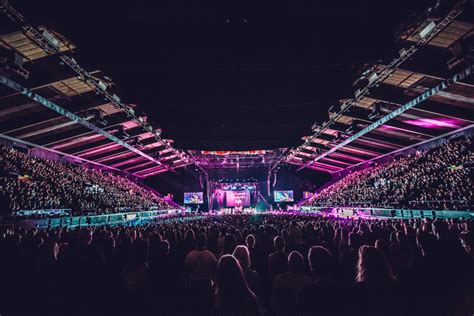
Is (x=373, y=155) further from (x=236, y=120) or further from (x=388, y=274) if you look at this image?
(x=388, y=274)

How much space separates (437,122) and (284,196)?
24135mm

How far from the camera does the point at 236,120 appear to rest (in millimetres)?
10859

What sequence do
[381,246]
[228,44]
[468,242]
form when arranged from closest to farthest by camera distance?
1. [381,246]
2. [468,242]
3. [228,44]

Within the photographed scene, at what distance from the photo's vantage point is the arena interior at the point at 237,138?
3.06m

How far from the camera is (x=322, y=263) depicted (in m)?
3.46

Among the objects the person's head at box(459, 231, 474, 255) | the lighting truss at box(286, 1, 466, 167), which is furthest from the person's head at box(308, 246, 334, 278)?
the lighting truss at box(286, 1, 466, 167)

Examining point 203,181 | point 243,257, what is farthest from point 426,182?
point 203,181

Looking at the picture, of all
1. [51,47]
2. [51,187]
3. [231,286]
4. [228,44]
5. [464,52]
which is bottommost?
[231,286]

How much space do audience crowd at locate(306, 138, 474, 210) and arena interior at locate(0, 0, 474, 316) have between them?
14 centimetres

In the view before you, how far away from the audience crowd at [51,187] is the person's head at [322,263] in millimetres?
12994

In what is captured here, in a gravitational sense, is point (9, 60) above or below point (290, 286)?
above

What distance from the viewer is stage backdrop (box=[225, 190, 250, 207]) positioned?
138 ft

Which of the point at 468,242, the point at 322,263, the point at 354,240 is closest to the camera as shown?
the point at 322,263

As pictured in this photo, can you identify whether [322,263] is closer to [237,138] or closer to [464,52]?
[237,138]
